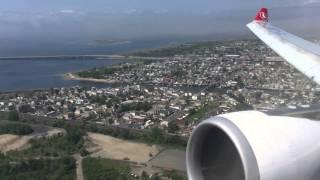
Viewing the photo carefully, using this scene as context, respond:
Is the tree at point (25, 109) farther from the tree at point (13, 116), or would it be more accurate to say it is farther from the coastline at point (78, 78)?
the coastline at point (78, 78)

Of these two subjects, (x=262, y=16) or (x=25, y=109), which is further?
(x=25, y=109)

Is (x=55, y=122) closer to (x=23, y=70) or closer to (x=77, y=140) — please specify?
(x=77, y=140)

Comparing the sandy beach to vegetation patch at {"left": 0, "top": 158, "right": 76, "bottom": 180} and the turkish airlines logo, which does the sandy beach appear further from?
the turkish airlines logo

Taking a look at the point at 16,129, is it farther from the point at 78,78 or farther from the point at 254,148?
the point at 254,148

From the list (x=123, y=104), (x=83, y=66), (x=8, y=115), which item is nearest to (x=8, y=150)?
(x=8, y=115)

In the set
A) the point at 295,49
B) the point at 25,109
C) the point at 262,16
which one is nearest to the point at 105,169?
the point at 262,16
